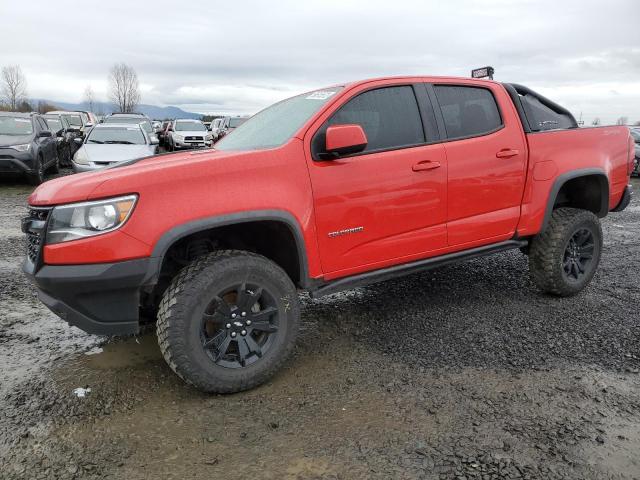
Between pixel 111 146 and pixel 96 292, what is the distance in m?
9.74

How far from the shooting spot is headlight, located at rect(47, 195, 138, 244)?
268 cm

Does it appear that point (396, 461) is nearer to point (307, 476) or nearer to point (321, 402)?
point (307, 476)

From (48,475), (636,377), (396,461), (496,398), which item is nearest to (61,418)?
(48,475)

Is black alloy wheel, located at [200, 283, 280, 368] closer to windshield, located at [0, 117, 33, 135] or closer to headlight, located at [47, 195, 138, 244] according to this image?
headlight, located at [47, 195, 138, 244]

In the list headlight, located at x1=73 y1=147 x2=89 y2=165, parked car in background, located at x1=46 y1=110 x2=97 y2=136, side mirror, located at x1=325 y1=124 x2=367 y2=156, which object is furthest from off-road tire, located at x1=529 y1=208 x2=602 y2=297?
parked car in background, located at x1=46 y1=110 x2=97 y2=136

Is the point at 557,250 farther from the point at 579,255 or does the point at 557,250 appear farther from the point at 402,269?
the point at 402,269

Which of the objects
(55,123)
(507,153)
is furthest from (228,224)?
(55,123)

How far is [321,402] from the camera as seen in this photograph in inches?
116

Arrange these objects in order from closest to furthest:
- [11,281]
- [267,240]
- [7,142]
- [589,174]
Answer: [267,240] < [589,174] < [11,281] < [7,142]

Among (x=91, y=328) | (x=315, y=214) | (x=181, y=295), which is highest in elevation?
(x=315, y=214)

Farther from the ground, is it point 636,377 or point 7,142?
point 7,142

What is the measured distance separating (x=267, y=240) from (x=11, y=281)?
10.6ft

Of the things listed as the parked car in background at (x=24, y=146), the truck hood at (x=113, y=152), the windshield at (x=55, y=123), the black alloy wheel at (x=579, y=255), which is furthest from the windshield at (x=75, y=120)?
the black alloy wheel at (x=579, y=255)

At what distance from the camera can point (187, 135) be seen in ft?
76.9
